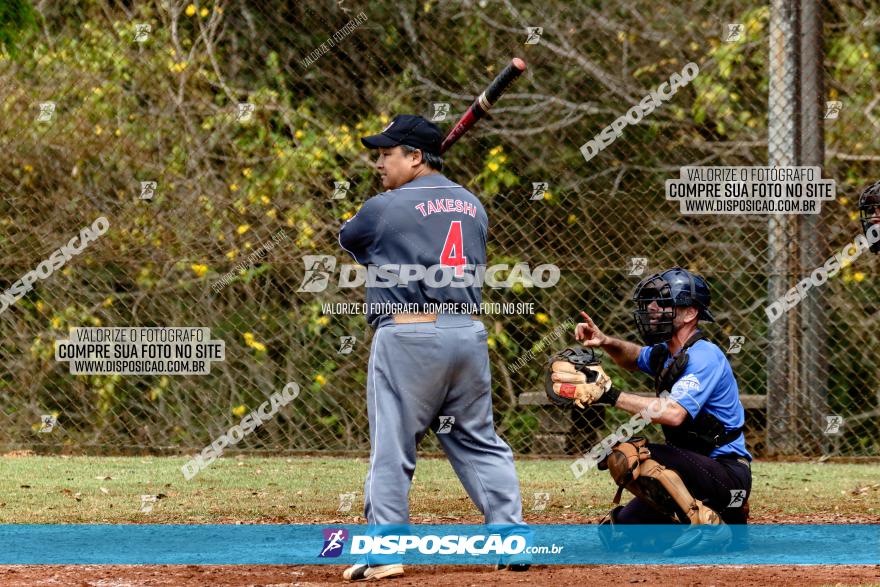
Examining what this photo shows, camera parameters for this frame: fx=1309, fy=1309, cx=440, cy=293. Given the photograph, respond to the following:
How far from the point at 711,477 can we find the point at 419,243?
1662 millimetres

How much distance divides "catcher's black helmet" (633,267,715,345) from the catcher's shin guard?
512 millimetres

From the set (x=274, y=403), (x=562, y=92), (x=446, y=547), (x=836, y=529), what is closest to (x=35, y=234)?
(x=274, y=403)

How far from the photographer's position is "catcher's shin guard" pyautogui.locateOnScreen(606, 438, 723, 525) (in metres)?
5.49

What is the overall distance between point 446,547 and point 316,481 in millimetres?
2600

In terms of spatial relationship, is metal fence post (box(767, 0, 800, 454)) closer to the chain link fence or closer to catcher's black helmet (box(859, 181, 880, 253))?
the chain link fence

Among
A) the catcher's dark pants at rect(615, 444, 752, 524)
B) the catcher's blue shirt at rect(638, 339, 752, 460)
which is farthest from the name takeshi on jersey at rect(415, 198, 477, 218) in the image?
the catcher's dark pants at rect(615, 444, 752, 524)

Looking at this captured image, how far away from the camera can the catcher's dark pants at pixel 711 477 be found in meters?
5.55

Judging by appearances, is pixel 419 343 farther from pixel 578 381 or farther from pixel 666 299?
pixel 666 299

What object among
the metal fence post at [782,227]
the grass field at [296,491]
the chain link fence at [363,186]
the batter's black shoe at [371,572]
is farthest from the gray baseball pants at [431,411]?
the metal fence post at [782,227]

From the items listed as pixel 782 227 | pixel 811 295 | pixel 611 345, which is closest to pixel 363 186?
pixel 782 227

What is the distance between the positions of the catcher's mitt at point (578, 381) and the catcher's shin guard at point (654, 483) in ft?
0.88

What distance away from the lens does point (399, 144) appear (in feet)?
17.0

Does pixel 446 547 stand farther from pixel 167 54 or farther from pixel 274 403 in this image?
pixel 167 54

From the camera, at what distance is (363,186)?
9.79 metres
